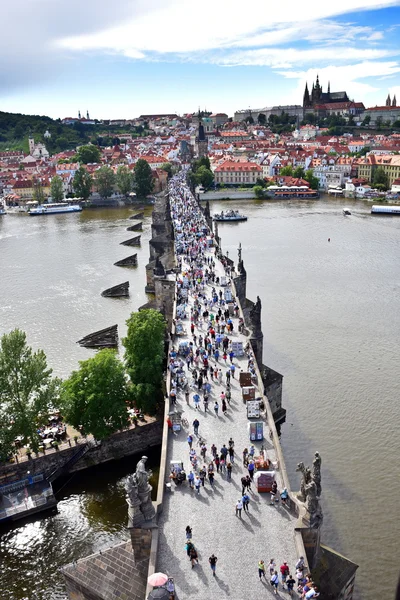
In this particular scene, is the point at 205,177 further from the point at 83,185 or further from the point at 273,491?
the point at 273,491

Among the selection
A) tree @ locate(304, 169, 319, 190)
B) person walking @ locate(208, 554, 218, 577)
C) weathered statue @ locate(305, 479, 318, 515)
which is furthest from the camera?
tree @ locate(304, 169, 319, 190)

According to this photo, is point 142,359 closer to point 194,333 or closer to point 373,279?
point 194,333

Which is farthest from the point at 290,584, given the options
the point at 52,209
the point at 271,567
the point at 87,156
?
the point at 87,156

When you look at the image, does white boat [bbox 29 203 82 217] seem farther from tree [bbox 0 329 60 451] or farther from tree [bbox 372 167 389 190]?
tree [bbox 0 329 60 451]

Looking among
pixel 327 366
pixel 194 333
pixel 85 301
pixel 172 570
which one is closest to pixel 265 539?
pixel 172 570

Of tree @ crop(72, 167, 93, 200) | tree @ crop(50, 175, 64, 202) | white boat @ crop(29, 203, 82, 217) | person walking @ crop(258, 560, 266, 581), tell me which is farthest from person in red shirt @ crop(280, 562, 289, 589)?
tree @ crop(50, 175, 64, 202)

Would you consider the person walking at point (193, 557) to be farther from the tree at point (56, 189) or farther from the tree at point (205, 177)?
the tree at point (205, 177)
